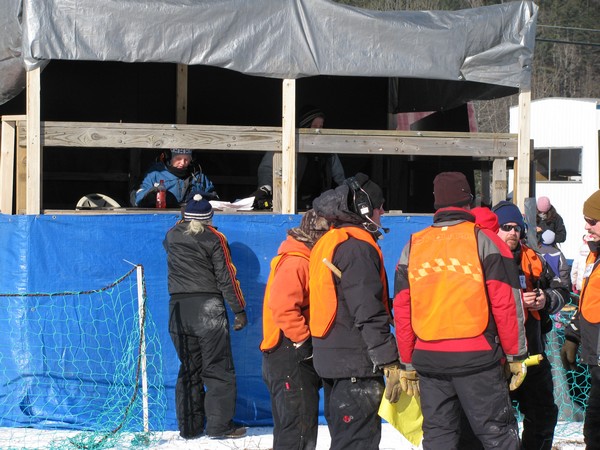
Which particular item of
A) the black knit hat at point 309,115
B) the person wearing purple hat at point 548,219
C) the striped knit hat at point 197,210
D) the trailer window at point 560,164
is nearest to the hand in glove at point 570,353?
the striped knit hat at point 197,210

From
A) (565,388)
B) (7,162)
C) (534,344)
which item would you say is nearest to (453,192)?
(534,344)

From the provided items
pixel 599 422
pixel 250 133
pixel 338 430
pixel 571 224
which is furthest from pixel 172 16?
pixel 571 224

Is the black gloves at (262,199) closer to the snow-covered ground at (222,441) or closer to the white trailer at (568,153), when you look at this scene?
the snow-covered ground at (222,441)

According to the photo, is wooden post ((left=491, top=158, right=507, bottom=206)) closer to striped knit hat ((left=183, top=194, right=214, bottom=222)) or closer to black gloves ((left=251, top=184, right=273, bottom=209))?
black gloves ((left=251, top=184, right=273, bottom=209))

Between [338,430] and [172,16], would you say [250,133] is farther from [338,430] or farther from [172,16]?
[338,430]

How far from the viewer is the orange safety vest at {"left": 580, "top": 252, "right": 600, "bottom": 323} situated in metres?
5.59

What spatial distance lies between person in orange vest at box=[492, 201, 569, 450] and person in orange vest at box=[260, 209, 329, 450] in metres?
1.25

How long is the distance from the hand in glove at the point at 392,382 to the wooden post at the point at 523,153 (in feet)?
10.9

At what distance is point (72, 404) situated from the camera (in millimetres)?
7086

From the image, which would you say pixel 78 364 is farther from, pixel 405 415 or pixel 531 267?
pixel 531 267

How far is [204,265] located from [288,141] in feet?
4.27

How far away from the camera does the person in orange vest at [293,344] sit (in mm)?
5363

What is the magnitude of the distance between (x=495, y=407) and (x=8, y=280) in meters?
4.27

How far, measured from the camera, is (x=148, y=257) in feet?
23.9
